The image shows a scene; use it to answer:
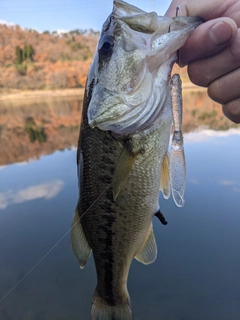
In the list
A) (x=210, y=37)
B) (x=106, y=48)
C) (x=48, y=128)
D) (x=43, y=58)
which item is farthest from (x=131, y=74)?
(x=43, y=58)

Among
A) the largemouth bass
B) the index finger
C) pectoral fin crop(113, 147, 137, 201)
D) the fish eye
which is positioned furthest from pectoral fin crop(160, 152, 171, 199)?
the index finger

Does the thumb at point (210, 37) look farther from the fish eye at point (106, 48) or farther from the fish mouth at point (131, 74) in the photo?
the fish eye at point (106, 48)

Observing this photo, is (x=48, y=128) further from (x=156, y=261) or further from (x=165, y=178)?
(x=165, y=178)

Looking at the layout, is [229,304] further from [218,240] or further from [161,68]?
[161,68]

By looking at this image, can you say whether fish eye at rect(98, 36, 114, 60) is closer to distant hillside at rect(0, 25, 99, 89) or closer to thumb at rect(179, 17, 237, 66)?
thumb at rect(179, 17, 237, 66)

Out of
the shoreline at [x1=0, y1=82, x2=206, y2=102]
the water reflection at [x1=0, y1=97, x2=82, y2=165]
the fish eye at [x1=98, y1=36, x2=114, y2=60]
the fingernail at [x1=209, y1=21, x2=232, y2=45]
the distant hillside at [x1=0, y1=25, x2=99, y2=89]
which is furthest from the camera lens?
the distant hillside at [x1=0, y1=25, x2=99, y2=89]

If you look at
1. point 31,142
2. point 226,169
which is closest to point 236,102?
point 226,169

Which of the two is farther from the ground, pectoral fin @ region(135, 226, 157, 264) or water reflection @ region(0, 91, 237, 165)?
pectoral fin @ region(135, 226, 157, 264)
